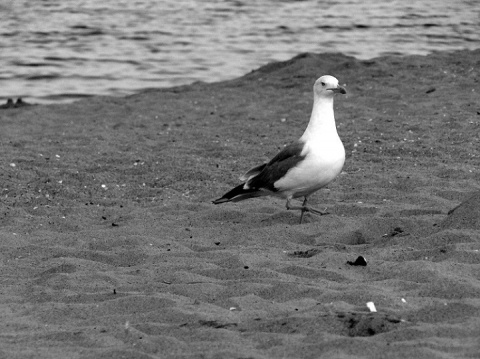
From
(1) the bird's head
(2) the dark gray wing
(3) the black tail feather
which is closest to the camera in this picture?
(2) the dark gray wing

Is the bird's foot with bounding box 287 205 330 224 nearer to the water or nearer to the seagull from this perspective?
the seagull

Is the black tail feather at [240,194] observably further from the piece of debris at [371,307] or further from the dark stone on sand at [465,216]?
the piece of debris at [371,307]

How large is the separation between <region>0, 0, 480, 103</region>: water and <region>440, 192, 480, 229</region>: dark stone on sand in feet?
29.7

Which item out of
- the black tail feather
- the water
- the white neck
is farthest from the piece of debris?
the water

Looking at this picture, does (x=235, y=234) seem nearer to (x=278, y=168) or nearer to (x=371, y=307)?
(x=278, y=168)

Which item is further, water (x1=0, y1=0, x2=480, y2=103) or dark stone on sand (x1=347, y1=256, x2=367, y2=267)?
water (x1=0, y1=0, x2=480, y2=103)

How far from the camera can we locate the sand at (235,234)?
4.36 m

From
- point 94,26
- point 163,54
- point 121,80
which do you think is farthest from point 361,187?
point 94,26

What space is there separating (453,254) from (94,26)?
1607 cm

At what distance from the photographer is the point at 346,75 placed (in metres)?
12.9

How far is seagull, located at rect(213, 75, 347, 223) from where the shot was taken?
6652 mm

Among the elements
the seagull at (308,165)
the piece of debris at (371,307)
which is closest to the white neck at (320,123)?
the seagull at (308,165)

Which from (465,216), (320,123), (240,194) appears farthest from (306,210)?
(465,216)

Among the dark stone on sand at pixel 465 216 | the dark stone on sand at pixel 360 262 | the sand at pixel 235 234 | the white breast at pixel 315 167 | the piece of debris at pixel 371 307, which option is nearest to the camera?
the sand at pixel 235 234
